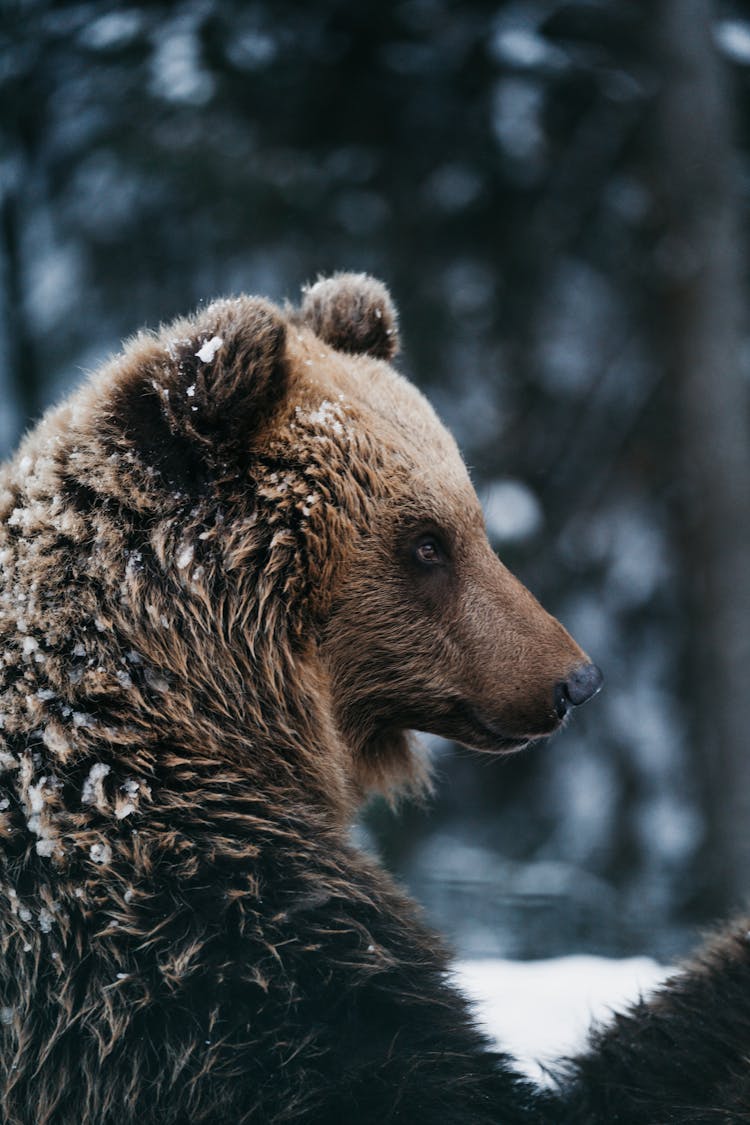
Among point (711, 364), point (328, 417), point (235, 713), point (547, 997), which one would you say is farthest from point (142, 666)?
point (711, 364)

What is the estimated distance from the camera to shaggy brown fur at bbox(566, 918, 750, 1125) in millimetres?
2111

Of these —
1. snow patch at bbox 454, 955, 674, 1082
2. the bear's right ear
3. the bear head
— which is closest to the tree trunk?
snow patch at bbox 454, 955, 674, 1082

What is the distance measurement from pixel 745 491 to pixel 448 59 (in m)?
3.51

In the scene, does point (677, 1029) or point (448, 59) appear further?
point (448, 59)

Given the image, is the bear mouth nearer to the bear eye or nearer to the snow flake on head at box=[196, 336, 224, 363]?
the bear eye

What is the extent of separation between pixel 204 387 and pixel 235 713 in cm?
68

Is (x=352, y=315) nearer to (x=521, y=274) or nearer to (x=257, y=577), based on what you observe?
(x=257, y=577)

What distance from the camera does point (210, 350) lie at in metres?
2.22

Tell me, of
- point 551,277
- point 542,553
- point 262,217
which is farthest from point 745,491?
point 262,217

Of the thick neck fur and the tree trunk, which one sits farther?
the tree trunk

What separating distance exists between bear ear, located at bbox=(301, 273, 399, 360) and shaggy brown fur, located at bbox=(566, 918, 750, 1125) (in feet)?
5.85

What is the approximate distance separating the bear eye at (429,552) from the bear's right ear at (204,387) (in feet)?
1.60

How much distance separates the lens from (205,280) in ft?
22.7

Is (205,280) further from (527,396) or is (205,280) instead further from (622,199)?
(622,199)
